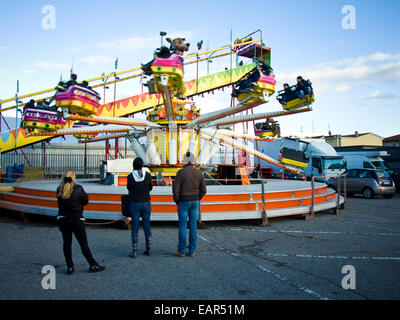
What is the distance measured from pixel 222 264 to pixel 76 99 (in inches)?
318

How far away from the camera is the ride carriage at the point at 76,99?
411 inches

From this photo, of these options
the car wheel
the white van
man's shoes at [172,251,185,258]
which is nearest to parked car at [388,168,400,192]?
the white van

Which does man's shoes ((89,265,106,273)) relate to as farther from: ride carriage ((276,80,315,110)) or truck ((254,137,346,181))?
truck ((254,137,346,181))

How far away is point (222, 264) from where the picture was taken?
5062mm

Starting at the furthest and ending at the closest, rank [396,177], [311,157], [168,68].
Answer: [311,157], [396,177], [168,68]

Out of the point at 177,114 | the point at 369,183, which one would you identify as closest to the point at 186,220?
the point at 177,114

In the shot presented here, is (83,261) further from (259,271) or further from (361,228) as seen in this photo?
(361,228)

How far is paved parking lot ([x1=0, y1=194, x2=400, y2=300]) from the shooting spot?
154 inches

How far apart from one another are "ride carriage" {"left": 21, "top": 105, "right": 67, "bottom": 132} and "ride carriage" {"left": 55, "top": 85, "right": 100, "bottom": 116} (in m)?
2.90

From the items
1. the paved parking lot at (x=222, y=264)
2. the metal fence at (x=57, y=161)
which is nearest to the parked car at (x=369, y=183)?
the paved parking lot at (x=222, y=264)

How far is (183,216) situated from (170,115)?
749cm

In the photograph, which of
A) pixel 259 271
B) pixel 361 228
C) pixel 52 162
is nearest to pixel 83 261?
pixel 259 271

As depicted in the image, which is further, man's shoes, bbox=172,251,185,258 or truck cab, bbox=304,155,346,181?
truck cab, bbox=304,155,346,181

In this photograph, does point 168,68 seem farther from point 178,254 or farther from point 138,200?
point 178,254
